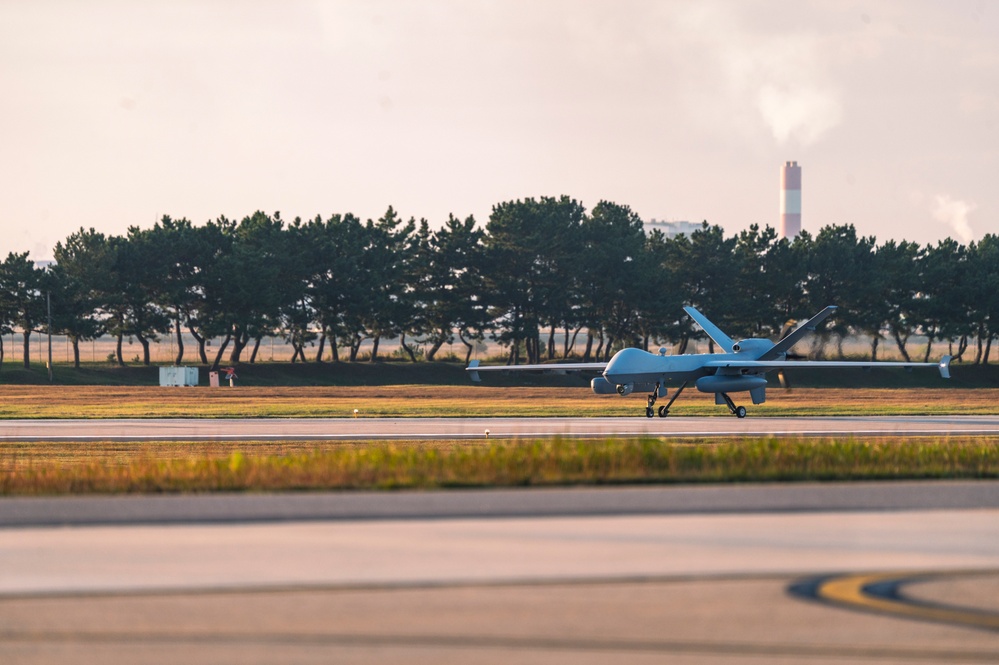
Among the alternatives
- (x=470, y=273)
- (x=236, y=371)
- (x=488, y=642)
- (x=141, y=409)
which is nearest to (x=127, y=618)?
(x=488, y=642)

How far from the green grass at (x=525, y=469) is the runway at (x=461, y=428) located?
10.9 metres

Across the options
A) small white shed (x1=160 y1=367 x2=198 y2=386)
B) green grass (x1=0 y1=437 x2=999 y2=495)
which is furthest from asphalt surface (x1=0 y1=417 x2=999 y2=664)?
small white shed (x1=160 y1=367 x2=198 y2=386)

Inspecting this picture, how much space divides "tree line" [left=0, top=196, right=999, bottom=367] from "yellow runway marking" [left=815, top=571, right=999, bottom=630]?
8619 cm

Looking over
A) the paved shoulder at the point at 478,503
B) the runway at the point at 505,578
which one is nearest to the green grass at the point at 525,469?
the paved shoulder at the point at 478,503

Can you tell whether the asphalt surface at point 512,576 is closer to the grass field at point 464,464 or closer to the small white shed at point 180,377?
the grass field at point 464,464

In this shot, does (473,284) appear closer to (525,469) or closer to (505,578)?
(525,469)

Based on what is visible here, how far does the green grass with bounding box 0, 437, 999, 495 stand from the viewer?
17562mm

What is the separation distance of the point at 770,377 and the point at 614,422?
5162 cm

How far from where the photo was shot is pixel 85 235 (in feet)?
327

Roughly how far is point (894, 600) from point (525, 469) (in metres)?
9.21

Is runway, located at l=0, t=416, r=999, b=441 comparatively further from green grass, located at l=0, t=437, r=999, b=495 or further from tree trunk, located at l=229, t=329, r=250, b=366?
tree trunk, located at l=229, t=329, r=250, b=366

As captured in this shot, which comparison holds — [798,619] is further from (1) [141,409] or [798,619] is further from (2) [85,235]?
(2) [85,235]

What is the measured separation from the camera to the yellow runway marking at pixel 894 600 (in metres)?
9.37

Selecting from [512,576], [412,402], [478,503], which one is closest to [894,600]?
[512,576]
